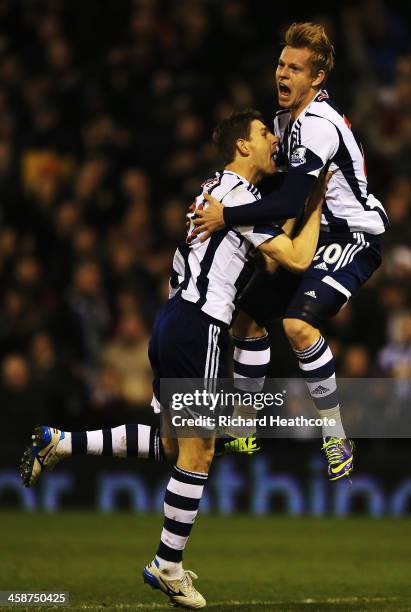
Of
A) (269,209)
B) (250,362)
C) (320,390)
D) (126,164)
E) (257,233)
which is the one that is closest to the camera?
(269,209)

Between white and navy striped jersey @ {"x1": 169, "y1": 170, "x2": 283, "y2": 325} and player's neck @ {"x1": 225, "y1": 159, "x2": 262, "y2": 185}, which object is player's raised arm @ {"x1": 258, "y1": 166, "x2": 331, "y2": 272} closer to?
white and navy striped jersey @ {"x1": 169, "y1": 170, "x2": 283, "y2": 325}

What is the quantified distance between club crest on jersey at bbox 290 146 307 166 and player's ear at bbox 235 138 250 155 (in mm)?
257

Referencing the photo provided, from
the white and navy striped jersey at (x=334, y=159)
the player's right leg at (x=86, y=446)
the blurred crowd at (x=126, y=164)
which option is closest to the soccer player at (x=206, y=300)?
the white and navy striped jersey at (x=334, y=159)

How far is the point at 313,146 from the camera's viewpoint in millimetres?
6680

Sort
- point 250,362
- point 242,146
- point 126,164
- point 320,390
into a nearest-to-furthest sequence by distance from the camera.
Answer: point 242,146
point 320,390
point 250,362
point 126,164

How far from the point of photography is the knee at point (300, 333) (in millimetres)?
6789

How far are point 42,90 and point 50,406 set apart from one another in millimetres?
4329

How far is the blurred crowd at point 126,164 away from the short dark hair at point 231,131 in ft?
14.6

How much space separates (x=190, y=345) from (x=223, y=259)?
0.47 meters

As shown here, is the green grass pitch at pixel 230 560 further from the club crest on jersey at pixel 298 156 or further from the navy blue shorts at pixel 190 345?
the club crest on jersey at pixel 298 156

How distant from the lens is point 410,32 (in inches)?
611

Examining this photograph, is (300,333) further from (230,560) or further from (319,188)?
(230,560)

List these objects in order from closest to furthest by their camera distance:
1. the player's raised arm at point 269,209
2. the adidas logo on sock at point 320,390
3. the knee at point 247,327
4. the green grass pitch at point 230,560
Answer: the player's raised arm at point 269,209
the adidas logo on sock at point 320,390
the knee at point 247,327
the green grass pitch at point 230,560

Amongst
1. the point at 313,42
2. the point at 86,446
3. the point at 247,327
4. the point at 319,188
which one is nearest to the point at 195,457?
the point at 86,446
